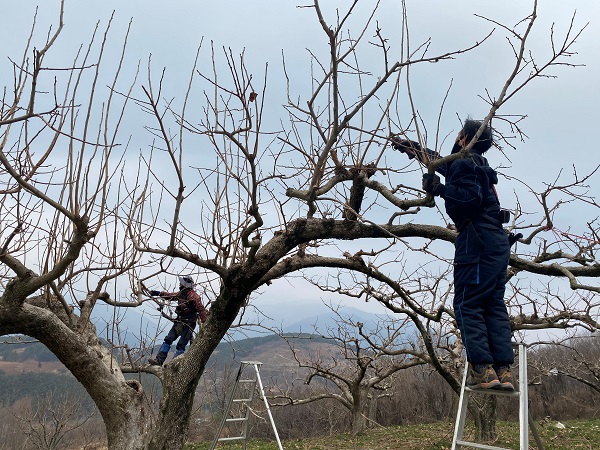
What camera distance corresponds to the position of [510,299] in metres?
8.09

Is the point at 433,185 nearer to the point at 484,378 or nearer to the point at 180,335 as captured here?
the point at 484,378

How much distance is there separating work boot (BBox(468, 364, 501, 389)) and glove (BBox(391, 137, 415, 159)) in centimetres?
145

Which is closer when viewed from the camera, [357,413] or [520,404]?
[520,404]

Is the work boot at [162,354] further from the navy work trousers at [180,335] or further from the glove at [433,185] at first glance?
the glove at [433,185]

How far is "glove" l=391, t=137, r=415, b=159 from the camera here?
3.59 metres

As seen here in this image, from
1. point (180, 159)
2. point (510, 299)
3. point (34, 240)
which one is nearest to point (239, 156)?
point (180, 159)

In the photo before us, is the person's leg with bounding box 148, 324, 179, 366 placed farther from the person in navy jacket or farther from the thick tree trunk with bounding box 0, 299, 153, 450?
the person in navy jacket

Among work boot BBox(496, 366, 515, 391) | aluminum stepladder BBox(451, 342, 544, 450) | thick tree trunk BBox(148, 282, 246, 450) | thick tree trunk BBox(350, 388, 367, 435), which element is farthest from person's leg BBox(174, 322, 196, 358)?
thick tree trunk BBox(350, 388, 367, 435)

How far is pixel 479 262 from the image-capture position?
3.10 metres

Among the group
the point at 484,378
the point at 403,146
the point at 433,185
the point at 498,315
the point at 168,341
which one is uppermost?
the point at 403,146

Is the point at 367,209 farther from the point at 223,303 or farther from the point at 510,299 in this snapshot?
the point at 510,299

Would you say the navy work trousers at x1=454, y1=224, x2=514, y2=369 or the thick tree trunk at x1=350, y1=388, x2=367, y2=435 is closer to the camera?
the navy work trousers at x1=454, y1=224, x2=514, y2=369

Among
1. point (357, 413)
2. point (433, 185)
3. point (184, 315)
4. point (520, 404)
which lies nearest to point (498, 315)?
point (520, 404)

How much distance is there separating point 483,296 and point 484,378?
0.45m
